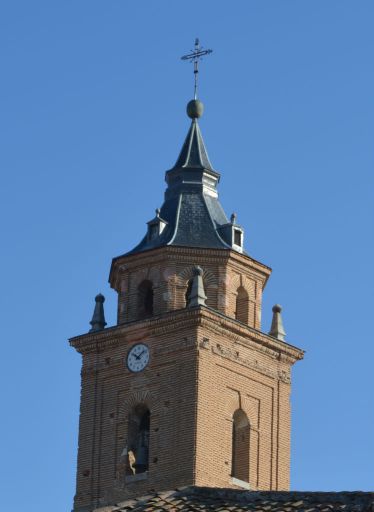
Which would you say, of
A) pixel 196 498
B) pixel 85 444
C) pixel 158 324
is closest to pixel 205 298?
pixel 158 324

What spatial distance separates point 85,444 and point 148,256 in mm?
5361

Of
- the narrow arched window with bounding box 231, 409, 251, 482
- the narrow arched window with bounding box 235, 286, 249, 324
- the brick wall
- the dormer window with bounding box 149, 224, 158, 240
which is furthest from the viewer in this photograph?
the dormer window with bounding box 149, 224, 158, 240

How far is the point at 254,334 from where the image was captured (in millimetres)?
51844

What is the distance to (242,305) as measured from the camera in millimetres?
52844

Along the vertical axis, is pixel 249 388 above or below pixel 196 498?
above

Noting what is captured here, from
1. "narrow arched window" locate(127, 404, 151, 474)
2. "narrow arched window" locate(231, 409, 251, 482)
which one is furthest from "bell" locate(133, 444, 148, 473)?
"narrow arched window" locate(231, 409, 251, 482)

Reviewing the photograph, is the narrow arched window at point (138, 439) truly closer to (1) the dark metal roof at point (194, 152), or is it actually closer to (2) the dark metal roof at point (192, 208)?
(2) the dark metal roof at point (192, 208)

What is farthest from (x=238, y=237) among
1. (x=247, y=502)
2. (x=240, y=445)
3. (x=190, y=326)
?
(x=247, y=502)

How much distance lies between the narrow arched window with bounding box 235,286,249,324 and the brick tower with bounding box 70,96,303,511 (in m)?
0.03

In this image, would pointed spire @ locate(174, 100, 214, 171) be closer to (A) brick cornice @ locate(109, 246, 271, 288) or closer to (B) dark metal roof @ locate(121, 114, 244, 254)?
(B) dark metal roof @ locate(121, 114, 244, 254)

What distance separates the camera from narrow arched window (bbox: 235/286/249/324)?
173 feet

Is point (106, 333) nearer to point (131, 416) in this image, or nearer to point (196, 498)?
point (131, 416)

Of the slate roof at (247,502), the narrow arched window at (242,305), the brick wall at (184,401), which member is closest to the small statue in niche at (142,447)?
the brick wall at (184,401)

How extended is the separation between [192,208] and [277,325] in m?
→ 4.07
